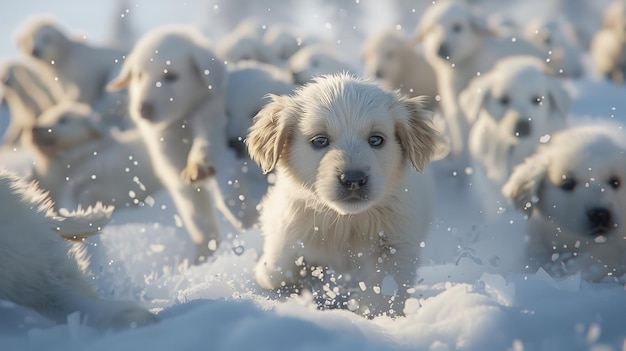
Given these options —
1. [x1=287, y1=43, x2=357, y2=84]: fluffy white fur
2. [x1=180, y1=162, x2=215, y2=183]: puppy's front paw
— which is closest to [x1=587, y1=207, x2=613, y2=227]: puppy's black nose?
[x1=180, y1=162, x2=215, y2=183]: puppy's front paw

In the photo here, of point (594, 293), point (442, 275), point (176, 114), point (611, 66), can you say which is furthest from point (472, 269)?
point (611, 66)

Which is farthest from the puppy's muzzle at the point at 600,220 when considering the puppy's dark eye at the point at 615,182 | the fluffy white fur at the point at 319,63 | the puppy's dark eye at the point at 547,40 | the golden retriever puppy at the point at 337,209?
the puppy's dark eye at the point at 547,40

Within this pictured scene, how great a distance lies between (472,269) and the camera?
196 inches

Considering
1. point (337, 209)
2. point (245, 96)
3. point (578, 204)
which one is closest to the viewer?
point (337, 209)

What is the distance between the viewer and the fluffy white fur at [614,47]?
16.6 metres

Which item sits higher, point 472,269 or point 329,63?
point 329,63

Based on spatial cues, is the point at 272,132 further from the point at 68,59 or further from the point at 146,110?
the point at 68,59

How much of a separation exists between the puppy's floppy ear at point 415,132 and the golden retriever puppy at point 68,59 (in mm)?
8854

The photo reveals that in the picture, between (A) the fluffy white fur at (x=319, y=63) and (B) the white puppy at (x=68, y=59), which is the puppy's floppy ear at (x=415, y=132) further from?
(B) the white puppy at (x=68, y=59)

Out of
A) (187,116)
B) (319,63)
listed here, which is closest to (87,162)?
(187,116)

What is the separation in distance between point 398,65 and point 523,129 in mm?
4749

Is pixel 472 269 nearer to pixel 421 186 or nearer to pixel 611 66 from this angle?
pixel 421 186

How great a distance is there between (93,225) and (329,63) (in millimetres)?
6921

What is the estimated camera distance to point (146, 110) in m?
7.59
